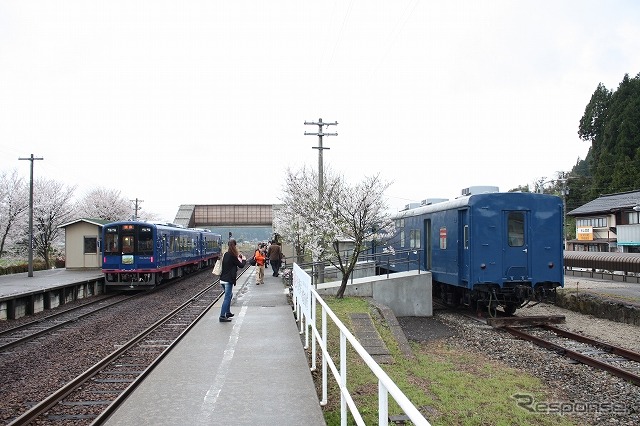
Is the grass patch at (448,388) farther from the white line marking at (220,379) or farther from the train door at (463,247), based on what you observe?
the train door at (463,247)

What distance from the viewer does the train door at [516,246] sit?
13961mm

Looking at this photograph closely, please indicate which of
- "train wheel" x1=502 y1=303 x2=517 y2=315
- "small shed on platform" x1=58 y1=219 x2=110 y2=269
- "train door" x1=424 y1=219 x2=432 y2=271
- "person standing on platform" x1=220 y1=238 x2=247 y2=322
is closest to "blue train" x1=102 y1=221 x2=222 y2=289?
"small shed on platform" x1=58 y1=219 x2=110 y2=269

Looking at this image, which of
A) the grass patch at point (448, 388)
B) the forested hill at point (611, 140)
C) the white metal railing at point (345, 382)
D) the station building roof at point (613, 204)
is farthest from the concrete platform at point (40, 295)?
the forested hill at point (611, 140)

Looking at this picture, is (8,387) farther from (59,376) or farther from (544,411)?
(544,411)

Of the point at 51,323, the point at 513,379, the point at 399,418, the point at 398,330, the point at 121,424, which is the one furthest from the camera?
the point at 51,323

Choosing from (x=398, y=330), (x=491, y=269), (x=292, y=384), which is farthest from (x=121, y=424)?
(x=491, y=269)

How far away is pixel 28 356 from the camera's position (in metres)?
9.51

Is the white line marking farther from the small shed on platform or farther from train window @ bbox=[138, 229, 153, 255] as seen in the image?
the small shed on platform

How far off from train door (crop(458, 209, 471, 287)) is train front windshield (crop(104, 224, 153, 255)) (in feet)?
41.6

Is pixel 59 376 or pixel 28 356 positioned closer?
pixel 59 376

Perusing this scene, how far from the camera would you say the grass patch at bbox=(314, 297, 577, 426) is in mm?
6484

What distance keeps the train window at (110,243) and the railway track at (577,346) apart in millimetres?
14632

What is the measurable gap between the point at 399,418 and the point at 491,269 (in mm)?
8999

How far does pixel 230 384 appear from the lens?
245 inches
